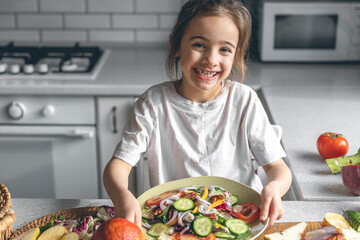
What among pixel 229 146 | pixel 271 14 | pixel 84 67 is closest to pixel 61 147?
pixel 84 67

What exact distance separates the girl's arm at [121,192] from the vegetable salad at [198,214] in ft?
→ 0.13

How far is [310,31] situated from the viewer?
7.88 ft

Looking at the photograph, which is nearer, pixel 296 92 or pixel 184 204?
pixel 184 204

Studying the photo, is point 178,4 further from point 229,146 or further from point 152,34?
point 229,146

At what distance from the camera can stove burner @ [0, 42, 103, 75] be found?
2.22 meters

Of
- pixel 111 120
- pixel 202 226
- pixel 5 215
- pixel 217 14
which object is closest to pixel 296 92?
pixel 111 120

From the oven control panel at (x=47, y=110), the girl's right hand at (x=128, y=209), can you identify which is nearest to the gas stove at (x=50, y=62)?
the oven control panel at (x=47, y=110)

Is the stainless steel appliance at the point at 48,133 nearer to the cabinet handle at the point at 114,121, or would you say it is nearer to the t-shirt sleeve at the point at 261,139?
the cabinet handle at the point at 114,121

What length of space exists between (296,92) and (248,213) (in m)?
1.21

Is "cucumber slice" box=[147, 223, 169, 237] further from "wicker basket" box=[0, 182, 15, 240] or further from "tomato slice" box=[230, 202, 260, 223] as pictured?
"wicker basket" box=[0, 182, 15, 240]

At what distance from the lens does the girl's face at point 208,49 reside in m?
1.24

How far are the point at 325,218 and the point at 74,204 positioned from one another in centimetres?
59

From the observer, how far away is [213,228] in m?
0.97

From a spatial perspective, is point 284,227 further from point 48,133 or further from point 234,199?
point 48,133
